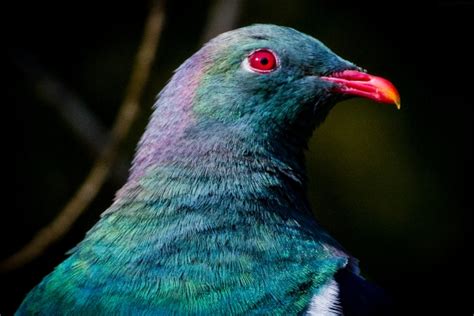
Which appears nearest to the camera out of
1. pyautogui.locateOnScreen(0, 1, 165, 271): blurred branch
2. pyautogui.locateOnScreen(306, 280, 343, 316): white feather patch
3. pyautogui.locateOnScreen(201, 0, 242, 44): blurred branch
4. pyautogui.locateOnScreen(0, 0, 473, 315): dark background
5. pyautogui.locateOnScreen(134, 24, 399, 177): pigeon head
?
pyautogui.locateOnScreen(306, 280, 343, 316): white feather patch

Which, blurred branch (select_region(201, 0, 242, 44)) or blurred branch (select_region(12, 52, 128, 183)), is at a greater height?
blurred branch (select_region(201, 0, 242, 44))

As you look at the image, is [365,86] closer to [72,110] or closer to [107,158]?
[107,158]

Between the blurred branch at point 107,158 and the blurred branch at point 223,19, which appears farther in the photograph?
the blurred branch at point 223,19

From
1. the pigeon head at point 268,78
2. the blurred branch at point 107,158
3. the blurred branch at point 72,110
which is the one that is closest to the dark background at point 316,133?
the blurred branch at point 72,110

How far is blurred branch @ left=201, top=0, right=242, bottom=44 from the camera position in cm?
671

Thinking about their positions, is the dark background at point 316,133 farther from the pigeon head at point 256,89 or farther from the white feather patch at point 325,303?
the white feather patch at point 325,303

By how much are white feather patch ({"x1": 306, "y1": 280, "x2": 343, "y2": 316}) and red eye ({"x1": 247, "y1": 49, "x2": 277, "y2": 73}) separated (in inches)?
37.5

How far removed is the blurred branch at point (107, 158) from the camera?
237 inches

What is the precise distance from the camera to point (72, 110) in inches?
276

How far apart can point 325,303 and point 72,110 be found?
3415 millimetres

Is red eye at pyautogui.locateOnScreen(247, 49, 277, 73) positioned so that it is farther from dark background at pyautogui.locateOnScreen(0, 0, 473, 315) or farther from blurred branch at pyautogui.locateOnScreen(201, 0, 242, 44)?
dark background at pyautogui.locateOnScreen(0, 0, 473, 315)

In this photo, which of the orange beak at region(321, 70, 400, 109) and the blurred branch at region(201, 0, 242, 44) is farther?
the blurred branch at region(201, 0, 242, 44)

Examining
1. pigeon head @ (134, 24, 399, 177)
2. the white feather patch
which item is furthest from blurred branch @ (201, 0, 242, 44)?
the white feather patch

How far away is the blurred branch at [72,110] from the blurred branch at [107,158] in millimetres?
156
